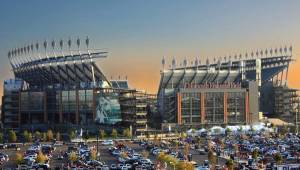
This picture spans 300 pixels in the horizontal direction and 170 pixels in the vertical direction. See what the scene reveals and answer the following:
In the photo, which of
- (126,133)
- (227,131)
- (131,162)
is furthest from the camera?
(227,131)

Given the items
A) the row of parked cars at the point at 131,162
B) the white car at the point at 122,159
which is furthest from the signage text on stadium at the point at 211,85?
the white car at the point at 122,159

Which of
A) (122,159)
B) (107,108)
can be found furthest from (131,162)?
(107,108)

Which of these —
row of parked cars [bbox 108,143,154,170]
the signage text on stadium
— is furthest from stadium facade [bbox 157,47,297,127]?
row of parked cars [bbox 108,143,154,170]

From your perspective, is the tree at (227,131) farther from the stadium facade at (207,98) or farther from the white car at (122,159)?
the white car at (122,159)

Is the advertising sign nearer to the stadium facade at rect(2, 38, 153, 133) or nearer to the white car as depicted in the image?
the stadium facade at rect(2, 38, 153, 133)

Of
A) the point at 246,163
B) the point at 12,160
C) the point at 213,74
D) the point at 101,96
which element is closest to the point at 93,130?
the point at 101,96

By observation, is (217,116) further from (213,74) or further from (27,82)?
(27,82)

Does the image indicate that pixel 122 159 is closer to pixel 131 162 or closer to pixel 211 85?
pixel 131 162

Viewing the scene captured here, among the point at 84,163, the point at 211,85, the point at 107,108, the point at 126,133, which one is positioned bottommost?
the point at 84,163
